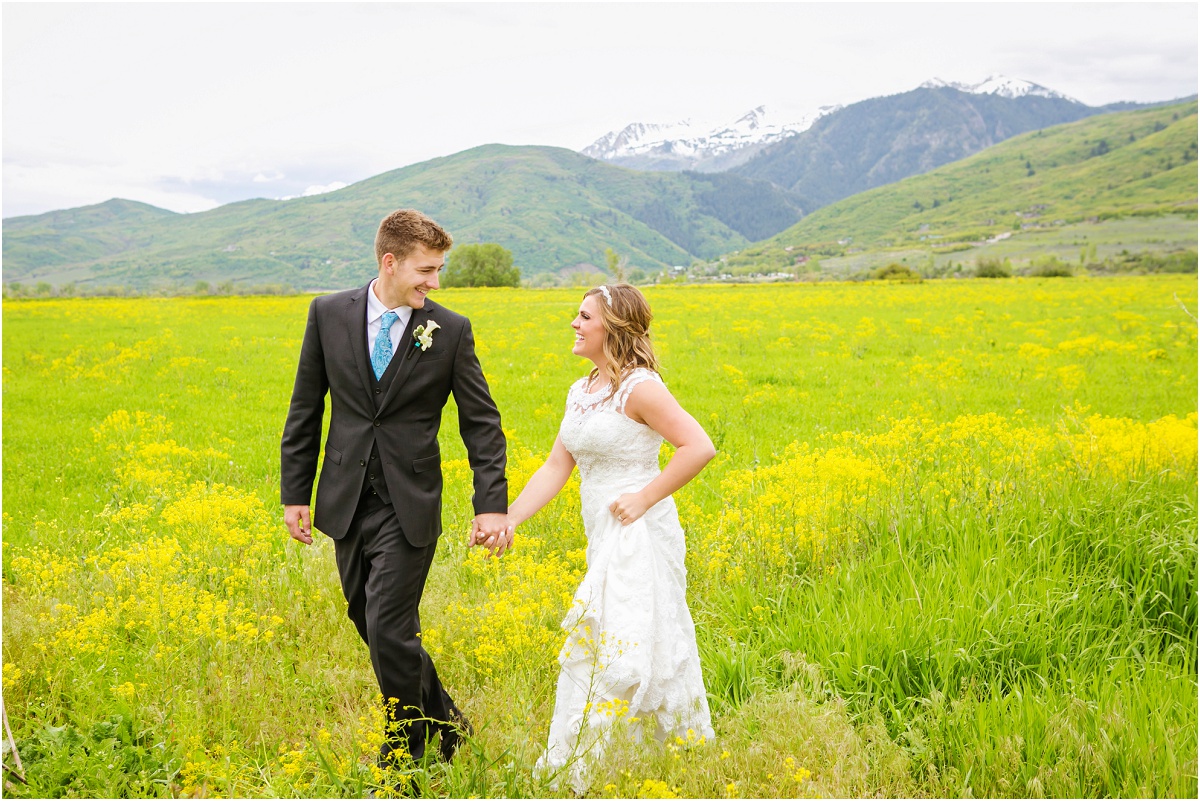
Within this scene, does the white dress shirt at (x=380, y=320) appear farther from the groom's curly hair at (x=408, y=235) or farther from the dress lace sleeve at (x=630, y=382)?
the dress lace sleeve at (x=630, y=382)

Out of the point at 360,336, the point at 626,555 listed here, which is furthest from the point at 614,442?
the point at 360,336

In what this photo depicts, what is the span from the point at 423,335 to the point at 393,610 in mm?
1355

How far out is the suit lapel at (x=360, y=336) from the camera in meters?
3.94

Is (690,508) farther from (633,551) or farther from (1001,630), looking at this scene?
(633,551)

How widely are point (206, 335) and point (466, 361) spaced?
27.1m

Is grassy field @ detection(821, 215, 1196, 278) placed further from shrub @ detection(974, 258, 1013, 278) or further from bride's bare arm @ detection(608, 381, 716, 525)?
bride's bare arm @ detection(608, 381, 716, 525)

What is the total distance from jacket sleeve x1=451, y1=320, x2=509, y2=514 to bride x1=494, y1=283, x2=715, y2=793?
382 millimetres

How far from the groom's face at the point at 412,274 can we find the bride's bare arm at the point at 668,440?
3.83 feet

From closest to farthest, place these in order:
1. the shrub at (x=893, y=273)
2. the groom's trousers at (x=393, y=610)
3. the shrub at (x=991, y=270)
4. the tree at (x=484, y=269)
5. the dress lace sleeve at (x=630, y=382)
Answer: the groom's trousers at (x=393, y=610) < the dress lace sleeve at (x=630, y=382) < the shrub at (x=893, y=273) < the tree at (x=484, y=269) < the shrub at (x=991, y=270)

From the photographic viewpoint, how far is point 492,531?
13.3 feet

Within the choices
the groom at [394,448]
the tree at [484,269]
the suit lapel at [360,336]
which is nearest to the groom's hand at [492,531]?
the groom at [394,448]

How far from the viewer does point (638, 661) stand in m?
3.62

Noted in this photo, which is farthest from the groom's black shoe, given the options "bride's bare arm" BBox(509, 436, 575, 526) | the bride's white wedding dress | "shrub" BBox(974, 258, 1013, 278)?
"shrub" BBox(974, 258, 1013, 278)

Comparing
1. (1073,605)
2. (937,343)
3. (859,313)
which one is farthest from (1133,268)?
(1073,605)
